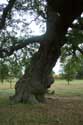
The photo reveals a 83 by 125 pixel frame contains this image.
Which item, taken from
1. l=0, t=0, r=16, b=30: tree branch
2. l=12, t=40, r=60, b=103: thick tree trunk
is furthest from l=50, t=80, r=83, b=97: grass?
l=0, t=0, r=16, b=30: tree branch

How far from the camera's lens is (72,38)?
84.8ft

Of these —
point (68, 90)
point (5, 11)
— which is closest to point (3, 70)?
point (5, 11)

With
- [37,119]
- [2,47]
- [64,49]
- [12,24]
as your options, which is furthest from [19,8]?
[37,119]

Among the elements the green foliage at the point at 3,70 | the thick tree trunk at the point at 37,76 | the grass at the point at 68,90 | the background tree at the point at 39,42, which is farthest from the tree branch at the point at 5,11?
the grass at the point at 68,90

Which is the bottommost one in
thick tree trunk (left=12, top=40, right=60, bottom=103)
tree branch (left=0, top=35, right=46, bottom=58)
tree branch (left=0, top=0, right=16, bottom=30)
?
thick tree trunk (left=12, top=40, right=60, bottom=103)

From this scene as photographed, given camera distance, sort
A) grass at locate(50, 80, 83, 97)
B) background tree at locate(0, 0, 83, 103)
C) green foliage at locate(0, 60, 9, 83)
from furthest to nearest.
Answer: grass at locate(50, 80, 83, 97), green foliage at locate(0, 60, 9, 83), background tree at locate(0, 0, 83, 103)

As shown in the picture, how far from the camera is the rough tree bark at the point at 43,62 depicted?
70.0ft

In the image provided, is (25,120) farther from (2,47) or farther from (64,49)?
(64,49)

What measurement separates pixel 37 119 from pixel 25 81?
826 cm

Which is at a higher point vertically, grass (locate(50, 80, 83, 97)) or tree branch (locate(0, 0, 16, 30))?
tree branch (locate(0, 0, 16, 30))

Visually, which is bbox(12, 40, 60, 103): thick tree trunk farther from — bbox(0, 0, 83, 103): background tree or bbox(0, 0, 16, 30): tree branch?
bbox(0, 0, 16, 30): tree branch

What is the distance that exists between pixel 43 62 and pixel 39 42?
47.6 inches

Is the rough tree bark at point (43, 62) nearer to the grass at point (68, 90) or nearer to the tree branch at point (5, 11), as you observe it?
the tree branch at point (5, 11)

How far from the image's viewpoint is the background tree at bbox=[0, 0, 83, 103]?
21.2 meters
